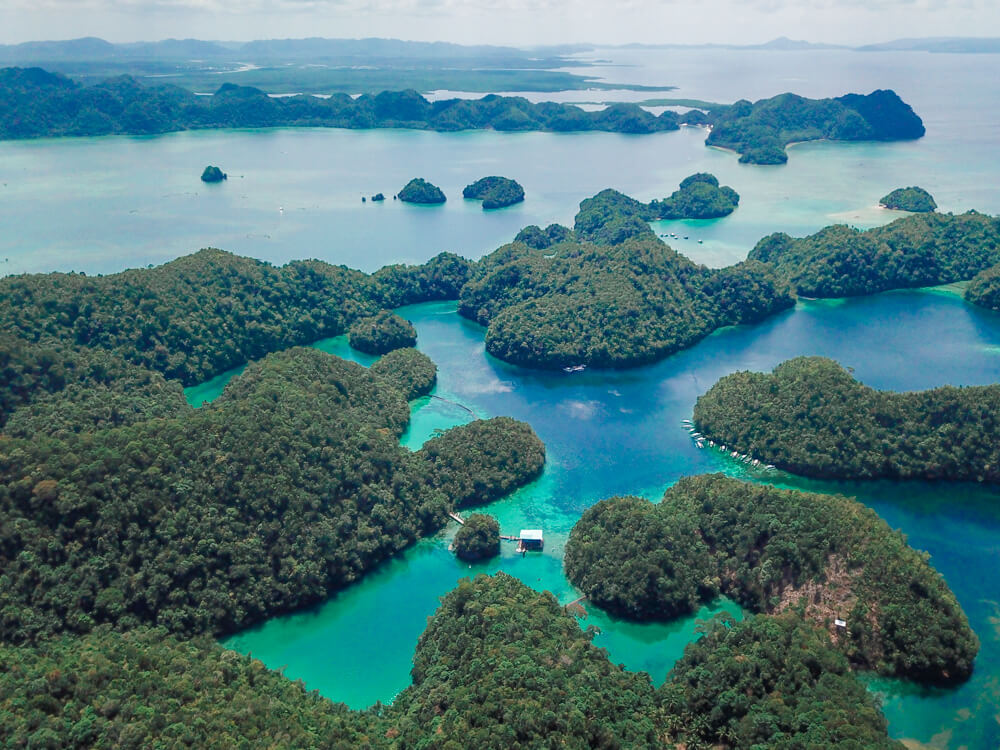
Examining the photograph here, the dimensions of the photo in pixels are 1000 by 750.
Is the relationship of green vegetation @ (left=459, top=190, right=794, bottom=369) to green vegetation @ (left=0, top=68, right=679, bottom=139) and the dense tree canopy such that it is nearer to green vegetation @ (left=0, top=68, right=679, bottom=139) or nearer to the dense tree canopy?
the dense tree canopy

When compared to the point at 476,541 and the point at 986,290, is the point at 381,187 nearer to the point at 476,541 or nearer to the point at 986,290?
the point at 986,290

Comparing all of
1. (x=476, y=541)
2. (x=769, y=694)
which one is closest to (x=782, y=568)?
(x=769, y=694)

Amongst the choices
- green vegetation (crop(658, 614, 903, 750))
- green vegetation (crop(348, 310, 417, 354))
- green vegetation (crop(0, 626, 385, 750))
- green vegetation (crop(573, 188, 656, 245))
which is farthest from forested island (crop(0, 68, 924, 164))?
green vegetation (crop(0, 626, 385, 750))

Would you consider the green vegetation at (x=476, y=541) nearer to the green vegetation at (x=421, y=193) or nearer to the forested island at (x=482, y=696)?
the forested island at (x=482, y=696)

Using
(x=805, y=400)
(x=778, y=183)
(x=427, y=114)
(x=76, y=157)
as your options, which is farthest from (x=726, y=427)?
(x=427, y=114)

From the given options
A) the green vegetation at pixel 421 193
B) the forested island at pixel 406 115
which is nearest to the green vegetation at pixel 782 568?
the green vegetation at pixel 421 193

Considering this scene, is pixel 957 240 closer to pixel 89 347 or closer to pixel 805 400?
pixel 805 400
